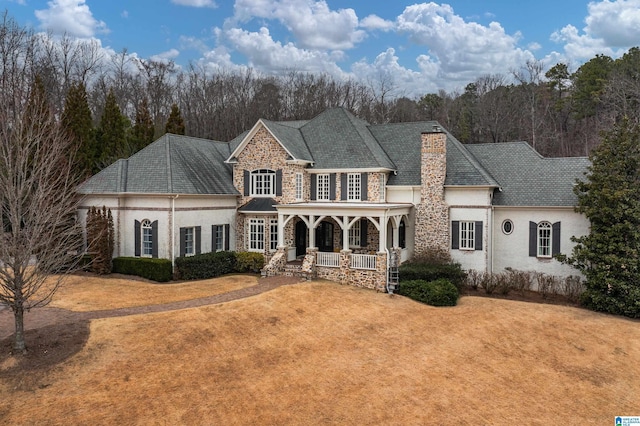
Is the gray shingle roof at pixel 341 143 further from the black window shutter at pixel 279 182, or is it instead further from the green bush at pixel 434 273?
the green bush at pixel 434 273

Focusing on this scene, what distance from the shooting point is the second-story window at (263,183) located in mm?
27516

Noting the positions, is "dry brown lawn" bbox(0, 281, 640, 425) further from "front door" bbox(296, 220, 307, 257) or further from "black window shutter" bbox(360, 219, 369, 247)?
"front door" bbox(296, 220, 307, 257)

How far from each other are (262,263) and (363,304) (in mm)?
8126

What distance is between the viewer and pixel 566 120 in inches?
2197

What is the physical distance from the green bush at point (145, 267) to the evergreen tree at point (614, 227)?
19.9 m

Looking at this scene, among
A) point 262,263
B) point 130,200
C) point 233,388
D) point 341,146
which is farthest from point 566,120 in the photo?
point 233,388

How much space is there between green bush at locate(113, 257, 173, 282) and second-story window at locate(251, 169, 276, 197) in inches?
282

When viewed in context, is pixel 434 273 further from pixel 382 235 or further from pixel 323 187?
pixel 323 187

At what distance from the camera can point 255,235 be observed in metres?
27.3

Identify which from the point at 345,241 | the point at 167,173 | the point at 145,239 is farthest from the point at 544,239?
the point at 145,239

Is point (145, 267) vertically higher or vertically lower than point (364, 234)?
lower

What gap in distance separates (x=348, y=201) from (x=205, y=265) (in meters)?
9.09

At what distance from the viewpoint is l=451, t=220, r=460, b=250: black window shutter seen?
2492 cm

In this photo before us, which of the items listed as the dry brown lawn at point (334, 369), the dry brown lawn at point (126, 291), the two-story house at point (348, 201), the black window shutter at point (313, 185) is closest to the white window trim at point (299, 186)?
the two-story house at point (348, 201)
